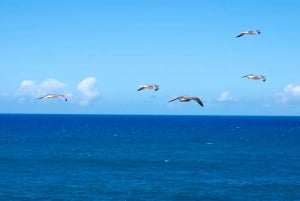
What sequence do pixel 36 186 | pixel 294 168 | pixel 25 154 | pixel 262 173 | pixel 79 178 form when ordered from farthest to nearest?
pixel 25 154
pixel 294 168
pixel 262 173
pixel 79 178
pixel 36 186

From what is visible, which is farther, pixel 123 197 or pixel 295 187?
pixel 295 187

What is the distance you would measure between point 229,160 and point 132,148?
4631cm

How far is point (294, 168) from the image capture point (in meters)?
128

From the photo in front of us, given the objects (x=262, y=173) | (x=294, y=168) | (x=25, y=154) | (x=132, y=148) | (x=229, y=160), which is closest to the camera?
(x=262, y=173)

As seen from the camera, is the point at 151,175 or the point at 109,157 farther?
the point at 109,157

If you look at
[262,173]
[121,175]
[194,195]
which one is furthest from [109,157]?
[194,195]

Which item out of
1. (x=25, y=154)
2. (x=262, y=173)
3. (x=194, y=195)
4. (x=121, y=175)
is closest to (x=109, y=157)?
(x=25, y=154)

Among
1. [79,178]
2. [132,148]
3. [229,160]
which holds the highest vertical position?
[132,148]

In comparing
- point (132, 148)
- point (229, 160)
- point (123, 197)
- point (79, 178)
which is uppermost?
point (132, 148)

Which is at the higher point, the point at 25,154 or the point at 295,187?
the point at 25,154

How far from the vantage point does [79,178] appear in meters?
109

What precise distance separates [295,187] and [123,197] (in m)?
35.0

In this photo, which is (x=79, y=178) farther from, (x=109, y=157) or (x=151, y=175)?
(x=109, y=157)

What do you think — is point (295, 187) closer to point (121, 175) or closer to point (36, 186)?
point (121, 175)
